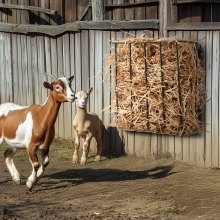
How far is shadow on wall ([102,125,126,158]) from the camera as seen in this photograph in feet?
37.7

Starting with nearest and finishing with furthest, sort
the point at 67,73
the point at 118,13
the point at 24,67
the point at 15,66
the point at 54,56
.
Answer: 1. the point at 67,73
2. the point at 54,56
3. the point at 24,67
4. the point at 15,66
5. the point at 118,13

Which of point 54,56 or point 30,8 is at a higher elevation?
point 30,8


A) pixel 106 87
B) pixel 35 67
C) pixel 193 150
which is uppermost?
pixel 35 67

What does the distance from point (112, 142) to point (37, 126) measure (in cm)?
267

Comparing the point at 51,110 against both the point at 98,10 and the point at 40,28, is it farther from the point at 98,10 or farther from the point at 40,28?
the point at 40,28

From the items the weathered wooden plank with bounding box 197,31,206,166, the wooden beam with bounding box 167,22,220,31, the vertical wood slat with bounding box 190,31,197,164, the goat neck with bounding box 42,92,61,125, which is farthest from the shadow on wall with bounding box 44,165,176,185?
the wooden beam with bounding box 167,22,220,31

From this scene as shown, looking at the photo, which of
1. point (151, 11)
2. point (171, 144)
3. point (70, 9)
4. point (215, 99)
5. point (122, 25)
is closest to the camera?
point (215, 99)

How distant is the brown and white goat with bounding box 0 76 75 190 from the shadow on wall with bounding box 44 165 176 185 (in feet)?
2.58

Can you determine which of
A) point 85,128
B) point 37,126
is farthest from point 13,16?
point 37,126

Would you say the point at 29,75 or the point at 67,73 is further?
the point at 29,75

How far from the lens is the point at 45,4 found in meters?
15.0

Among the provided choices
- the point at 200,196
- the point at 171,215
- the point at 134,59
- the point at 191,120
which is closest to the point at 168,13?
the point at 134,59

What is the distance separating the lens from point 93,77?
1172cm

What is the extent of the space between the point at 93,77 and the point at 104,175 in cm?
223
